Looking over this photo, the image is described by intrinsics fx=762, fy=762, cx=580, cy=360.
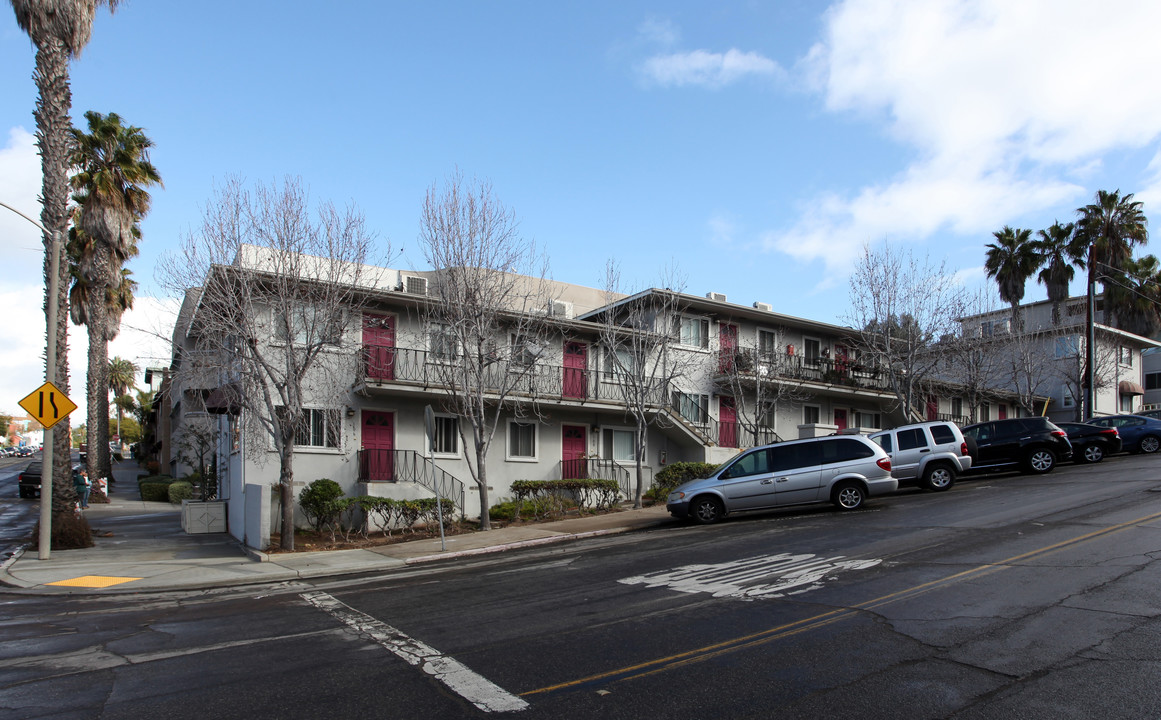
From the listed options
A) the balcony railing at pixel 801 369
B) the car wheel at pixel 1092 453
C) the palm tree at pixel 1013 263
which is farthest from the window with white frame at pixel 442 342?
the palm tree at pixel 1013 263

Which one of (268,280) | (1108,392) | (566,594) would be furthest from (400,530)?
(1108,392)

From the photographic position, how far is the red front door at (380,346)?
20078mm

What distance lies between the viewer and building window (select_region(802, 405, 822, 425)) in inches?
1244

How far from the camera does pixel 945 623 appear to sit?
727 cm

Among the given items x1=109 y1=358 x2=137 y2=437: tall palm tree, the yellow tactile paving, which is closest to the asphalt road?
the yellow tactile paving

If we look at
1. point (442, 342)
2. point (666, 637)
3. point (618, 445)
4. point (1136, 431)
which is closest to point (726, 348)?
point (618, 445)

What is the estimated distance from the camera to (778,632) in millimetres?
7266

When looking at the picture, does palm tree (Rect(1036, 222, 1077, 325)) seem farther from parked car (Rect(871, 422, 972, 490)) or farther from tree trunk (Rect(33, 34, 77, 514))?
tree trunk (Rect(33, 34, 77, 514))

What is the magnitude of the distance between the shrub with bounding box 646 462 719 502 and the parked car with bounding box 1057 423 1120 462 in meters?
11.5

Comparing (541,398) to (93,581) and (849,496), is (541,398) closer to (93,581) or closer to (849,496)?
(849,496)

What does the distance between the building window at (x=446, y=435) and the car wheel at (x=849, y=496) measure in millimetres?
10657

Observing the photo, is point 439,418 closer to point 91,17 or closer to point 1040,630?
point 91,17

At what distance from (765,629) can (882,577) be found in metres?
2.86

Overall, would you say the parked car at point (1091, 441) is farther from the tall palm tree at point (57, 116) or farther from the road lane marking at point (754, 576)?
the tall palm tree at point (57, 116)
